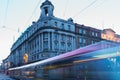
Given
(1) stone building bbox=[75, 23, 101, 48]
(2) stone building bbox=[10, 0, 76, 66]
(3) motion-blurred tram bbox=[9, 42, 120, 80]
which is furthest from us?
(1) stone building bbox=[75, 23, 101, 48]

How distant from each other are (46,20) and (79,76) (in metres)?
44.4

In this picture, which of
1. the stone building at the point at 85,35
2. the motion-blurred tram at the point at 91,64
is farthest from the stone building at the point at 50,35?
the motion-blurred tram at the point at 91,64

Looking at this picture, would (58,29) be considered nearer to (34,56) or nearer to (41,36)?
(41,36)

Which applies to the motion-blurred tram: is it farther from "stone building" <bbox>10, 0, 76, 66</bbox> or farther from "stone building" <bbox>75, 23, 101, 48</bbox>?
"stone building" <bbox>75, 23, 101, 48</bbox>

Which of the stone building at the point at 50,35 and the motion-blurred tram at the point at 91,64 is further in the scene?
the stone building at the point at 50,35

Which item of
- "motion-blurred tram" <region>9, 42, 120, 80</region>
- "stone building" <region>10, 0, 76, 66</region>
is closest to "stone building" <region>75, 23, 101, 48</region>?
"stone building" <region>10, 0, 76, 66</region>

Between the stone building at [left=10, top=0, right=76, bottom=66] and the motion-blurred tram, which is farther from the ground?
the stone building at [left=10, top=0, right=76, bottom=66]

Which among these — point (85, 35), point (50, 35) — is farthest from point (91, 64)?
point (85, 35)

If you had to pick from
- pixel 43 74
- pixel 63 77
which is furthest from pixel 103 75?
pixel 43 74

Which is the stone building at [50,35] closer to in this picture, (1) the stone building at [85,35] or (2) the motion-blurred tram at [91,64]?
(1) the stone building at [85,35]

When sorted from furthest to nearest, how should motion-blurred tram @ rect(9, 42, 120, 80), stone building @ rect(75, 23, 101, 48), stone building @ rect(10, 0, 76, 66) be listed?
stone building @ rect(75, 23, 101, 48), stone building @ rect(10, 0, 76, 66), motion-blurred tram @ rect(9, 42, 120, 80)

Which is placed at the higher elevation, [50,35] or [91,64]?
[50,35]

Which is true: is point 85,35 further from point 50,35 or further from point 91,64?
point 91,64

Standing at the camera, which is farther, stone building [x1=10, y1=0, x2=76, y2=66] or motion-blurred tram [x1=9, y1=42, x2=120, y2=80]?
stone building [x1=10, y1=0, x2=76, y2=66]
